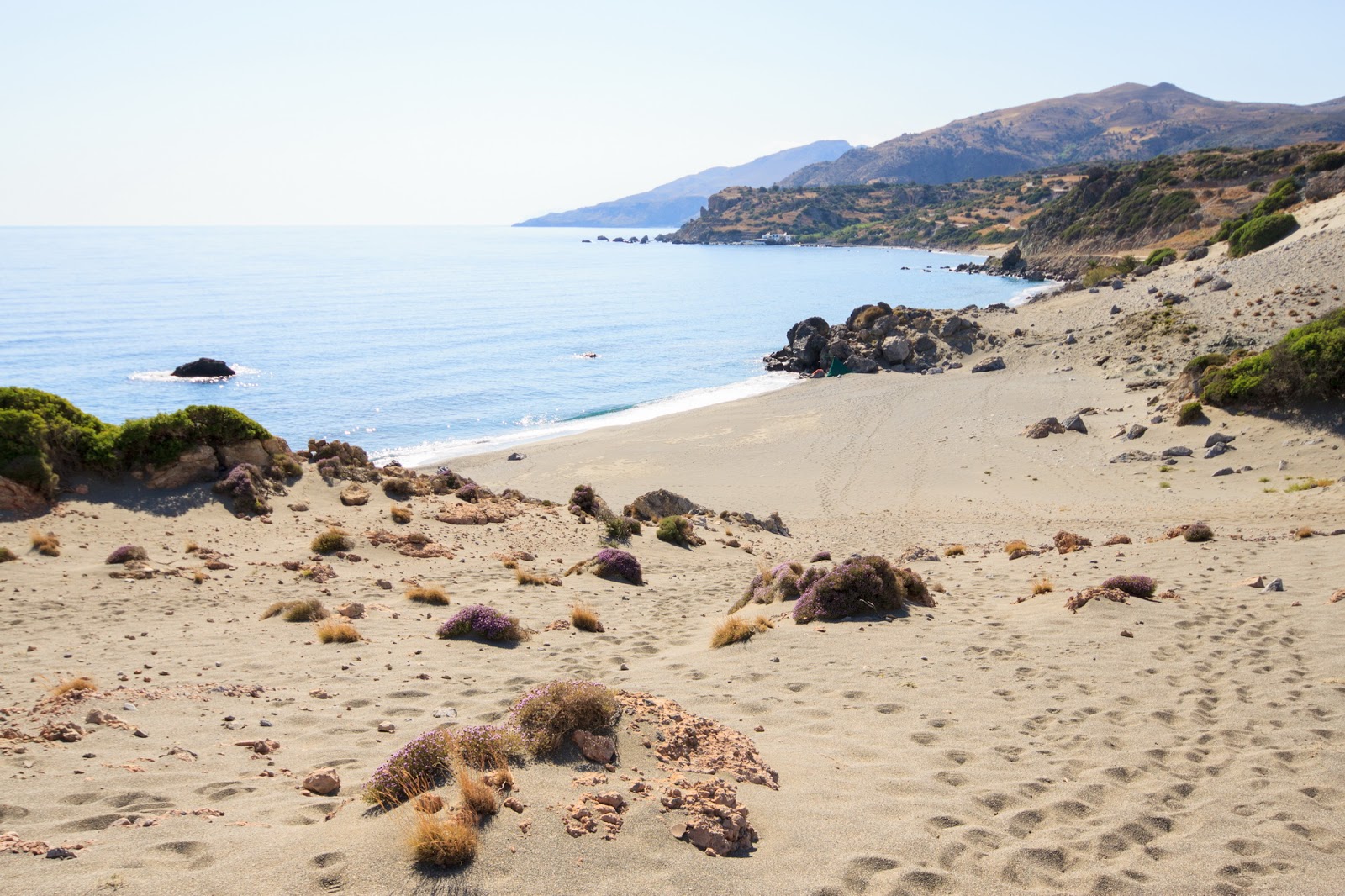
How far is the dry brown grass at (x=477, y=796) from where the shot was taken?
16.9ft

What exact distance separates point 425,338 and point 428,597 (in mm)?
57408

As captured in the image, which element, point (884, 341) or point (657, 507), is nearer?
point (657, 507)

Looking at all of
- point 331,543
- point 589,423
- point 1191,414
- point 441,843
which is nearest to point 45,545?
point 331,543

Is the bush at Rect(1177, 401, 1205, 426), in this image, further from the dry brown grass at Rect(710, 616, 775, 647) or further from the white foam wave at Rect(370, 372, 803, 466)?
the dry brown grass at Rect(710, 616, 775, 647)

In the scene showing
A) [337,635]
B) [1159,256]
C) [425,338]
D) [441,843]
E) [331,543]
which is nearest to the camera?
[441,843]

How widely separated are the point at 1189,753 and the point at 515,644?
7.54 meters

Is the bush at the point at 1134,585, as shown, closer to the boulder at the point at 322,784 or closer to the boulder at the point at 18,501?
the boulder at the point at 322,784

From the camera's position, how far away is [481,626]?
10.7m

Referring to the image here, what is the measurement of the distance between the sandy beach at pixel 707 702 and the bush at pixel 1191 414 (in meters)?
6.07

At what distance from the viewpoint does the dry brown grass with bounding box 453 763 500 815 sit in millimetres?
5154

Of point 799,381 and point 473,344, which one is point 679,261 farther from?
point 799,381

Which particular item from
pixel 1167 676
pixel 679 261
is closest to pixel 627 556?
pixel 1167 676

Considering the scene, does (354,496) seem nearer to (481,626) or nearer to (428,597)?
(428,597)

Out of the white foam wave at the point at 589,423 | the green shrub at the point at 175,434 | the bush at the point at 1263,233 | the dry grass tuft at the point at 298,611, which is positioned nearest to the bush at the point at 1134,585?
the dry grass tuft at the point at 298,611
